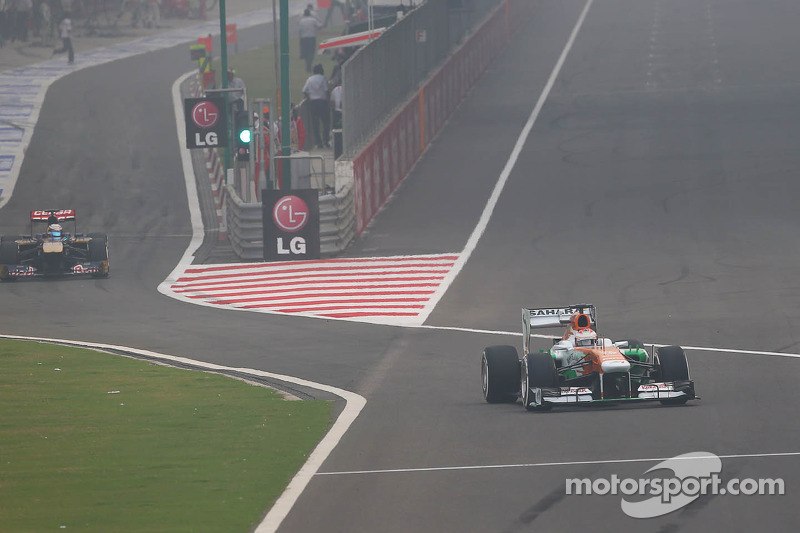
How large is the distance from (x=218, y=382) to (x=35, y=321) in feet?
24.1

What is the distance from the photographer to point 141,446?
13.5 m

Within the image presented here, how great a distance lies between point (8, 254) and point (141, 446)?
1577cm

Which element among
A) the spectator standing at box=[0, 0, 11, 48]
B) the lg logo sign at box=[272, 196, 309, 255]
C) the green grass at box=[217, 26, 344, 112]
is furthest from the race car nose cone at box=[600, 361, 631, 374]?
the spectator standing at box=[0, 0, 11, 48]

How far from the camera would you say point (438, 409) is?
15.1 m

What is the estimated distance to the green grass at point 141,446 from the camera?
1088 cm

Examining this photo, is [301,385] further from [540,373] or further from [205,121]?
[205,121]

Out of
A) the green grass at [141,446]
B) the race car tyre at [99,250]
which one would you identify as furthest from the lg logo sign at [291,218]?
the green grass at [141,446]

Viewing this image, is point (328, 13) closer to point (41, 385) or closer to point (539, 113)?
point (539, 113)

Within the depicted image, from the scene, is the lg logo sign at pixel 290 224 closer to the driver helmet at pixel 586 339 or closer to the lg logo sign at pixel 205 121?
the lg logo sign at pixel 205 121

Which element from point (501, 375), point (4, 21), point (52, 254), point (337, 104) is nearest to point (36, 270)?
point (52, 254)

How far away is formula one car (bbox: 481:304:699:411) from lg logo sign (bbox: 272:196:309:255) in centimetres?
1484

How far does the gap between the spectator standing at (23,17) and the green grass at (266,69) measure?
843 cm

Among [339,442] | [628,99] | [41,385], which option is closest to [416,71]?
[628,99]

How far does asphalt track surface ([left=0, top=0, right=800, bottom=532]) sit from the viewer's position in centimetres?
1172
